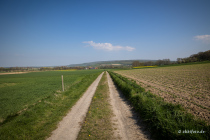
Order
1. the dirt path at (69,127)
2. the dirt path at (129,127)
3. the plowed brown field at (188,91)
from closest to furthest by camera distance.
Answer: the dirt path at (129,127)
the dirt path at (69,127)
the plowed brown field at (188,91)

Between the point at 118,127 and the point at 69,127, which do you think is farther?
the point at 69,127

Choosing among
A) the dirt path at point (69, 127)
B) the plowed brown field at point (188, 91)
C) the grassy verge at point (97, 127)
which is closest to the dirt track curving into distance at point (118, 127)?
the dirt path at point (69, 127)

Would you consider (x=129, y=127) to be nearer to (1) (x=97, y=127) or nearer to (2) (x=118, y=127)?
(2) (x=118, y=127)

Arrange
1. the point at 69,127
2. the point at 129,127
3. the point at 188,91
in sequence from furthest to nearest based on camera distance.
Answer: the point at 188,91
the point at 69,127
the point at 129,127

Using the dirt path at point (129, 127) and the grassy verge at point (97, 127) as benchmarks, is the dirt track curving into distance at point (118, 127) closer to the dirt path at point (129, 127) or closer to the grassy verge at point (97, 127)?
the dirt path at point (129, 127)

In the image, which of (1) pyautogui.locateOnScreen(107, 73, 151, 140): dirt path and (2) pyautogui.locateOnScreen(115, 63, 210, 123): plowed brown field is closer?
(1) pyautogui.locateOnScreen(107, 73, 151, 140): dirt path

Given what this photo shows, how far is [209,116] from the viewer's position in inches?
204

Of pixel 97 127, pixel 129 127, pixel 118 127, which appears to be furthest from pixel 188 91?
pixel 97 127

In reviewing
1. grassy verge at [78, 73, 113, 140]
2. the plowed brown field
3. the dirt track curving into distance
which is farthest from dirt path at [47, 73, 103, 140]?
the plowed brown field

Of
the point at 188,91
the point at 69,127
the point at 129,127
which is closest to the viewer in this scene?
the point at 129,127

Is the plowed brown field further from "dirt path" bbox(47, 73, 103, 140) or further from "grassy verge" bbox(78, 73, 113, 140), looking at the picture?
"dirt path" bbox(47, 73, 103, 140)

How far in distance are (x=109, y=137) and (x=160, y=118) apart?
8.07 ft

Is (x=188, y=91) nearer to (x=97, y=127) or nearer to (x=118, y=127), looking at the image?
(x=118, y=127)

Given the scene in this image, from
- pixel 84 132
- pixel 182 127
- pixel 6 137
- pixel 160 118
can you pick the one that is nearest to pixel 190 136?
pixel 182 127
